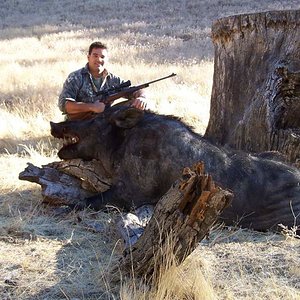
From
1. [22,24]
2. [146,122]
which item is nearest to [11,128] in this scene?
[146,122]

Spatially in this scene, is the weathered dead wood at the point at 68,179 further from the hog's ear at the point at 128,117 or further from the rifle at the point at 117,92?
the rifle at the point at 117,92

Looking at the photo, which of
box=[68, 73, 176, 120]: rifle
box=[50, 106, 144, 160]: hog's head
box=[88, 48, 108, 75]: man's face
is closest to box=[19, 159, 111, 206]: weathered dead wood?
box=[50, 106, 144, 160]: hog's head

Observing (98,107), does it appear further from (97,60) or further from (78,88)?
(97,60)

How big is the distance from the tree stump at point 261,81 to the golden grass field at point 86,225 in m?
1.52

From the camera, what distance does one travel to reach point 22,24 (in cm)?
3678

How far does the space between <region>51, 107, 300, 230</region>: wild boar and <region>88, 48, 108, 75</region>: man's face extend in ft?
6.61

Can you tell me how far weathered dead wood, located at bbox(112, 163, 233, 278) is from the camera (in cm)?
397

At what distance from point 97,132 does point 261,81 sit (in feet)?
6.36

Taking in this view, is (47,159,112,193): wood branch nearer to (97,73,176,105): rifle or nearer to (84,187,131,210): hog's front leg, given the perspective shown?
(84,187,131,210): hog's front leg

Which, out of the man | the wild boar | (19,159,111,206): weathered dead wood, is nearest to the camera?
the wild boar

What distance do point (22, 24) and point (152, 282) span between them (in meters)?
34.7

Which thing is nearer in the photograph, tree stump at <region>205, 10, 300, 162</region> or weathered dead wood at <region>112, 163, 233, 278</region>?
weathered dead wood at <region>112, 163, 233, 278</region>

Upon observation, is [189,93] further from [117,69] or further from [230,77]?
[230,77]

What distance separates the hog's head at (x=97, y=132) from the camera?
6.42 m
